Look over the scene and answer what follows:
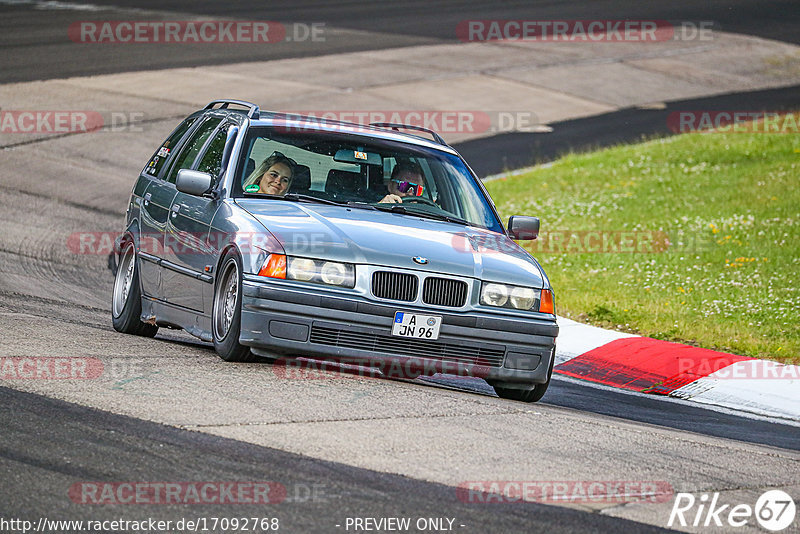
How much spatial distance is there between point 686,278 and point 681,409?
16.1 feet

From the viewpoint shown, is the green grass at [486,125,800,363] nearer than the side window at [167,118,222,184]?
No

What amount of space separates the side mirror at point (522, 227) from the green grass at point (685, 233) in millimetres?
3236

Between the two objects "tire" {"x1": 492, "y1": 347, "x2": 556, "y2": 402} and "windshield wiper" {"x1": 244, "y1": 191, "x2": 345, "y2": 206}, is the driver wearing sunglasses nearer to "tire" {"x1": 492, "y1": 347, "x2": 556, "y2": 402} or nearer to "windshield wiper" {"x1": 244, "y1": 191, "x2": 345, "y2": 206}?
"windshield wiper" {"x1": 244, "y1": 191, "x2": 345, "y2": 206}

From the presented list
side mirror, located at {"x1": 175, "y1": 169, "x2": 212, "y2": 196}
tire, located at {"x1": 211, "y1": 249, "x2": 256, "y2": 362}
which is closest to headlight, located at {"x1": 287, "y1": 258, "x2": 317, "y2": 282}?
tire, located at {"x1": 211, "y1": 249, "x2": 256, "y2": 362}

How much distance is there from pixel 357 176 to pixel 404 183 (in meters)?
0.37

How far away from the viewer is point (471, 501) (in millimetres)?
5559

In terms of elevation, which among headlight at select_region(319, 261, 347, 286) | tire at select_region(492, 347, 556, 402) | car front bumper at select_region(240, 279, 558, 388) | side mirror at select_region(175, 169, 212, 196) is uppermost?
side mirror at select_region(175, 169, 212, 196)

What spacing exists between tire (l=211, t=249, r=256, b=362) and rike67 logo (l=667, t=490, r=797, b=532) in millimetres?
3030

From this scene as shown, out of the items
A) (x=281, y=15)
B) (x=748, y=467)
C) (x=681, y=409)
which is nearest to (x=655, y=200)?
(x=681, y=409)

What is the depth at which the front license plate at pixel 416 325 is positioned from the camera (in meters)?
7.81

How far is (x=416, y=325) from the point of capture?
309 inches

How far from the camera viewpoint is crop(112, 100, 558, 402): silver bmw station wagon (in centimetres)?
777

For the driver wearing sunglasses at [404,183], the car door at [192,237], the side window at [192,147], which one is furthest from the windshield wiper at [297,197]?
the side window at [192,147]

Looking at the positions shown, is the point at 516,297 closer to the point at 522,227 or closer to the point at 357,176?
the point at 522,227
